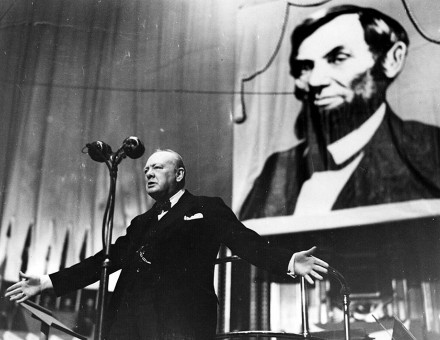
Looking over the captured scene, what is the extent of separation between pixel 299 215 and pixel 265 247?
92 centimetres

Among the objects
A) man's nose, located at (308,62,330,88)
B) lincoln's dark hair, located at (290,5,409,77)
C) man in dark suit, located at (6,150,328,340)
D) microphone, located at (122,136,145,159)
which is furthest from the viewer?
man's nose, located at (308,62,330,88)

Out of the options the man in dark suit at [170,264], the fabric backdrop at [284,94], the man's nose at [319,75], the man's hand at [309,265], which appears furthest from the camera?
the man's nose at [319,75]

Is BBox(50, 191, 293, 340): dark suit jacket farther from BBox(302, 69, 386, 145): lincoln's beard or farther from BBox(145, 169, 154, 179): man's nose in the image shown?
BBox(302, 69, 386, 145): lincoln's beard

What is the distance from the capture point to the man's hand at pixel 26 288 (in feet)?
10.8

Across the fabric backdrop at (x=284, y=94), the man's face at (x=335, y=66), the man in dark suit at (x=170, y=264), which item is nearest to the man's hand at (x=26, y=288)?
the man in dark suit at (x=170, y=264)

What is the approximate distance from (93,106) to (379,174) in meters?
2.06

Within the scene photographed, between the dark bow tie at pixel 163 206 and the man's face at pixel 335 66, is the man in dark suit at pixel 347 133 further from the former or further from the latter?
the dark bow tie at pixel 163 206

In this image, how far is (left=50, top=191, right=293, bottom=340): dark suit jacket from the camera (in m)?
3.09

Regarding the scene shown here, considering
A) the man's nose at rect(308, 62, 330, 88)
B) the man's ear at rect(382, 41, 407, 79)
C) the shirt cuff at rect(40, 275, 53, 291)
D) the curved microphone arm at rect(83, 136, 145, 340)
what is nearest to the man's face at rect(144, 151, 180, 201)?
the curved microphone arm at rect(83, 136, 145, 340)

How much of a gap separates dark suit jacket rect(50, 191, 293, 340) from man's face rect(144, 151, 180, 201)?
102 mm

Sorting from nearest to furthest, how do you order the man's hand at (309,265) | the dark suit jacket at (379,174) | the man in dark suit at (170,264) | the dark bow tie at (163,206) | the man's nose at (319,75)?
the man's hand at (309,265), the man in dark suit at (170,264), the dark bow tie at (163,206), the dark suit jacket at (379,174), the man's nose at (319,75)

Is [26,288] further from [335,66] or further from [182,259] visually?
[335,66]

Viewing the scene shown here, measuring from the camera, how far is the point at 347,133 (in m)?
4.07

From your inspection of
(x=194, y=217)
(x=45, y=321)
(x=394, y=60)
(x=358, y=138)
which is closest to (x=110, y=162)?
(x=194, y=217)
